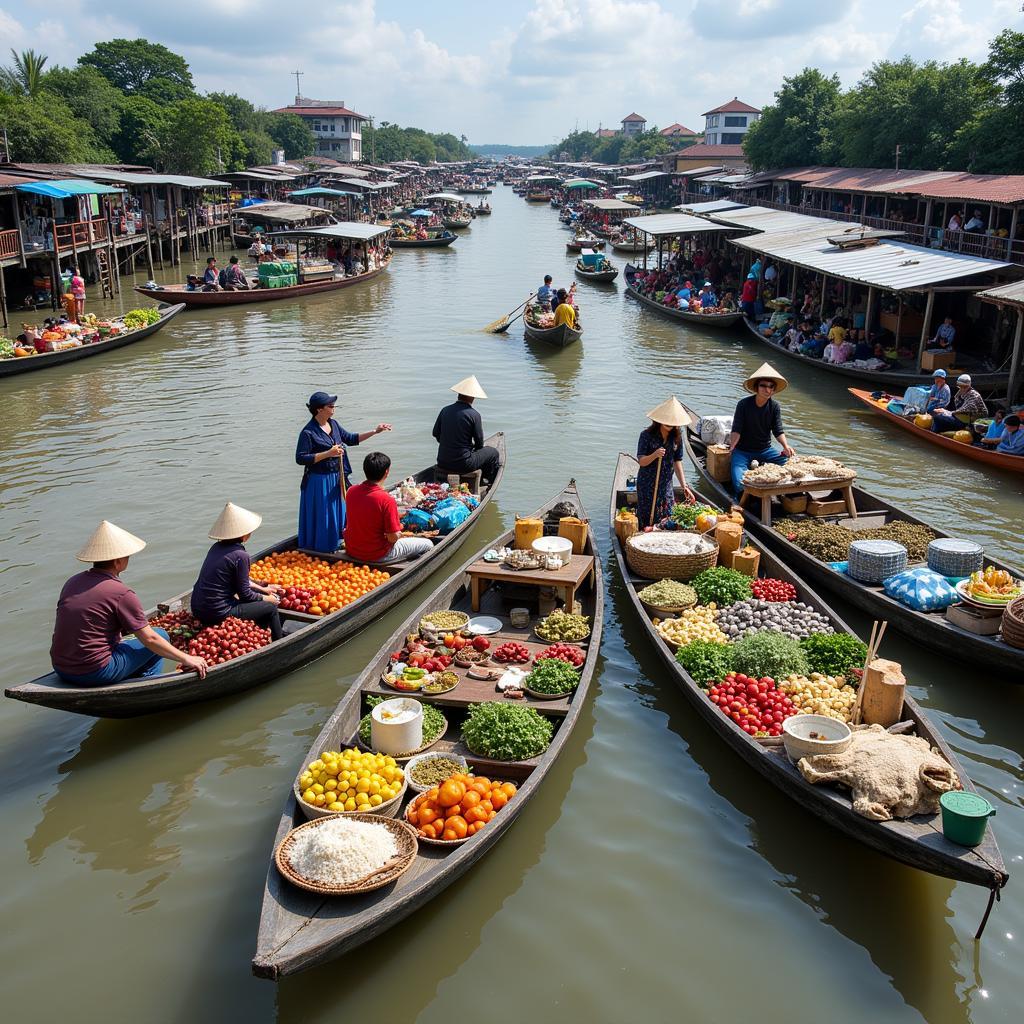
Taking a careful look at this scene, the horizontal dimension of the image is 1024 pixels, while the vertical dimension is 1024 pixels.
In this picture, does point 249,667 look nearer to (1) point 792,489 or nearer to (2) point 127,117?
(1) point 792,489

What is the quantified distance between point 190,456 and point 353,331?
12267 mm

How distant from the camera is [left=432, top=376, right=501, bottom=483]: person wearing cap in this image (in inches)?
426

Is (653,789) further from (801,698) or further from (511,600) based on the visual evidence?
(511,600)

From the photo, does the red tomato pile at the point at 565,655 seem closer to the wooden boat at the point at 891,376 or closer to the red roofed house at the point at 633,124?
the wooden boat at the point at 891,376

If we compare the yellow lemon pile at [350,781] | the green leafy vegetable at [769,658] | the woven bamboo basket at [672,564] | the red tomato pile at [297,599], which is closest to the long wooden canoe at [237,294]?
the red tomato pile at [297,599]

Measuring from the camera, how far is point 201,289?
27.8m

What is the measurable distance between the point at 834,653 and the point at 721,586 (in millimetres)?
1435

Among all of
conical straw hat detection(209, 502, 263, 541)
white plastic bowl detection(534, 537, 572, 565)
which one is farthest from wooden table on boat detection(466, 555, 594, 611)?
conical straw hat detection(209, 502, 263, 541)

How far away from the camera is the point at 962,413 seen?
14547 millimetres

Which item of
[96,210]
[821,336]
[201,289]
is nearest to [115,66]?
[96,210]

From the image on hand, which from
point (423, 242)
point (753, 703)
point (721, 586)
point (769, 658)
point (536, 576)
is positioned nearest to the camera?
point (753, 703)

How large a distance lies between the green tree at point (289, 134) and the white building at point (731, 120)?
138 ft

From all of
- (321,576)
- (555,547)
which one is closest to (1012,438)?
(555,547)

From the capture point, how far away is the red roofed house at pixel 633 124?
152m
